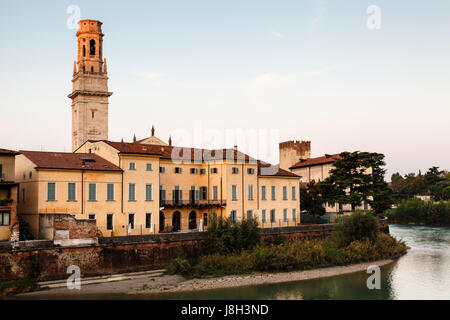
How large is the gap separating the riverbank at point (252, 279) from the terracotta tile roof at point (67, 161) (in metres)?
11.0

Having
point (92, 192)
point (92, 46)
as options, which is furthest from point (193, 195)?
point (92, 46)

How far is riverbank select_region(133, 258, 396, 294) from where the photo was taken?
28734 mm

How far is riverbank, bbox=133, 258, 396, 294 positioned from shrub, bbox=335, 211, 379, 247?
2975mm

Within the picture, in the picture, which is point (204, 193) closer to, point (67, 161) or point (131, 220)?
point (131, 220)

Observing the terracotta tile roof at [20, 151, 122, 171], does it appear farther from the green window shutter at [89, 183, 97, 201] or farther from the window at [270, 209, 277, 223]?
the window at [270, 209, 277, 223]

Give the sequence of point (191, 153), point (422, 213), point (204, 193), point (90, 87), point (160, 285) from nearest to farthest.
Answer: point (160, 285), point (204, 193), point (191, 153), point (90, 87), point (422, 213)

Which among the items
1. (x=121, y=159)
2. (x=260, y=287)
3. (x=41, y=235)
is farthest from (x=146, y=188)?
(x=260, y=287)

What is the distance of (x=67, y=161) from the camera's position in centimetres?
3509

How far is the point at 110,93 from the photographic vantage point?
2383 inches

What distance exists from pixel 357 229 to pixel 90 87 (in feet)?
121

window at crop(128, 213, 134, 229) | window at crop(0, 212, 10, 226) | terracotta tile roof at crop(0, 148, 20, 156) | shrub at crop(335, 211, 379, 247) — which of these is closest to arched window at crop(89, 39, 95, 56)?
terracotta tile roof at crop(0, 148, 20, 156)

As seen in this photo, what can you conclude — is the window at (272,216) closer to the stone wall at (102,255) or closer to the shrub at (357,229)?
the shrub at (357,229)
